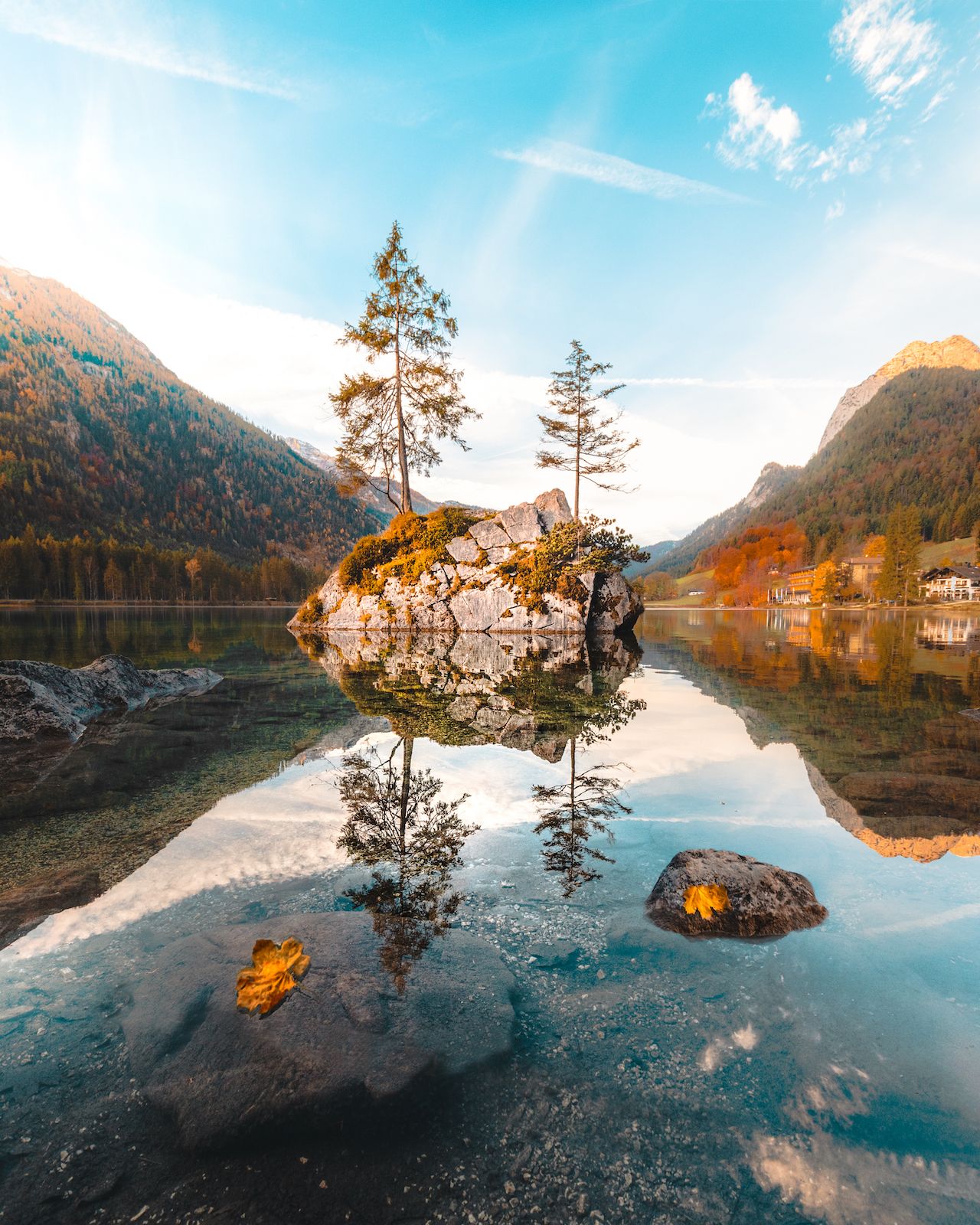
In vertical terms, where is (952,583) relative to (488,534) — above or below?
below

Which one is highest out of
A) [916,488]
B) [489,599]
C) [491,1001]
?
[916,488]

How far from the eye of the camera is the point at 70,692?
34.3 ft

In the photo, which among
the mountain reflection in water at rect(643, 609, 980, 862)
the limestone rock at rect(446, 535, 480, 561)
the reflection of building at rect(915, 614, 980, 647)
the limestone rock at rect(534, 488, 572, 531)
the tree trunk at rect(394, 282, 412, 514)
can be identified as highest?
the tree trunk at rect(394, 282, 412, 514)

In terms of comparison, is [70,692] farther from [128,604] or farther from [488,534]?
[128,604]

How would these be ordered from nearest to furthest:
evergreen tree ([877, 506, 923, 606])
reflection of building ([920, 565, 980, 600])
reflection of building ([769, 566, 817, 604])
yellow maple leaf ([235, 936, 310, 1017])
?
1. yellow maple leaf ([235, 936, 310, 1017])
2. evergreen tree ([877, 506, 923, 606])
3. reflection of building ([920, 565, 980, 600])
4. reflection of building ([769, 566, 817, 604])

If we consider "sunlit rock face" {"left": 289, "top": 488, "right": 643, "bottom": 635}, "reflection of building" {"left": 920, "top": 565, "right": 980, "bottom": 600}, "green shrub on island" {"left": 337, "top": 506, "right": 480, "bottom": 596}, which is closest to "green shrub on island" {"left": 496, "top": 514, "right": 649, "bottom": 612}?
"sunlit rock face" {"left": 289, "top": 488, "right": 643, "bottom": 635}

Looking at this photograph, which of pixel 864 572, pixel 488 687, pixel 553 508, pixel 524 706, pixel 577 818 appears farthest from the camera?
pixel 864 572

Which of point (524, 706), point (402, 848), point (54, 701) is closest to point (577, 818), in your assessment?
point (402, 848)

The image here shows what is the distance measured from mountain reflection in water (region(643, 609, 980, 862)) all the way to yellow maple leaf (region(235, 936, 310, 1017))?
16.0 feet

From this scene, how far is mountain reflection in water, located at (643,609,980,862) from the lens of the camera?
555cm

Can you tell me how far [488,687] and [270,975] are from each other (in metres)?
10.3

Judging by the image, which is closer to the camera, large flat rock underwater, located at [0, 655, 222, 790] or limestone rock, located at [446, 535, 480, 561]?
large flat rock underwater, located at [0, 655, 222, 790]

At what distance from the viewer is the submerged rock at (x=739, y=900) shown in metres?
3.79

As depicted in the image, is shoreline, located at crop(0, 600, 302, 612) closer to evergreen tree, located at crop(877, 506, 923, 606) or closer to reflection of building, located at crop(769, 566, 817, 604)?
evergreen tree, located at crop(877, 506, 923, 606)
